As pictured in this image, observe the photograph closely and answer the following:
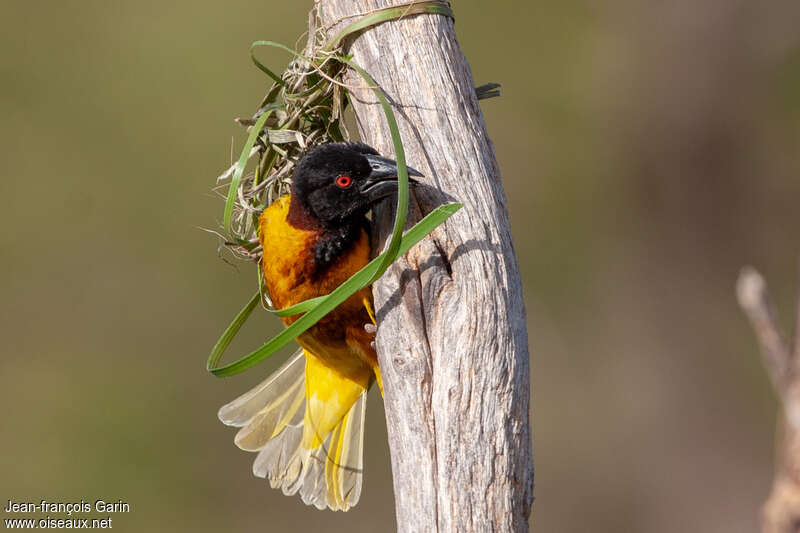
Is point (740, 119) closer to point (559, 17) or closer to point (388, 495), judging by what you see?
point (559, 17)

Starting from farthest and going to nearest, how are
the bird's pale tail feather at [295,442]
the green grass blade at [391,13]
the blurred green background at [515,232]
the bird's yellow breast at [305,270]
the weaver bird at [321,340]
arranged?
the blurred green background at [515,232] → the bird's pale tail feather at [295,442] → the bird's yellow breast at [305,270] → the weaver bird at [321,340] → the green grass blade at [391,13]

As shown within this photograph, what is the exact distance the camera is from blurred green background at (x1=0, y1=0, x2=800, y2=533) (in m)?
6.05

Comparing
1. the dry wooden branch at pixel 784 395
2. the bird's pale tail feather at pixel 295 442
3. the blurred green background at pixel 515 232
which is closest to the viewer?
the dry wooden branch at pixel 784 395

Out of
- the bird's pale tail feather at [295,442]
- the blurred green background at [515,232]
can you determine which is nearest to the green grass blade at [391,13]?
the bird's pale tail feather at [295,442]

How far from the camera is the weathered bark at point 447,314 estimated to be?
1926 millimetres

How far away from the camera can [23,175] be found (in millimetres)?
6133

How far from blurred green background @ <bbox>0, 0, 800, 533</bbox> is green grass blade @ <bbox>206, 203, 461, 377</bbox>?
3708mm

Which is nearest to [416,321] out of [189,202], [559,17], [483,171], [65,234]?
[483,171]

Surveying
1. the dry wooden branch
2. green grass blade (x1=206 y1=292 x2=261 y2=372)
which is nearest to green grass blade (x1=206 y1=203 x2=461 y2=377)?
green grass blade (x1=206 y1=292 x2=261 y2=372)

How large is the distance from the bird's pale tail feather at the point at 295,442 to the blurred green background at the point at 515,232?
2.52 meters

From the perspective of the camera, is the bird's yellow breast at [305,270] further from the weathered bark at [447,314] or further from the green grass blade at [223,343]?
the weathered bark at [447,314]

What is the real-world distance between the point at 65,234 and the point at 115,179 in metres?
0.53

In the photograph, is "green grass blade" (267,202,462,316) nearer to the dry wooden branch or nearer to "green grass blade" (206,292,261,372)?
"green grass blade" (206,292,261,372)

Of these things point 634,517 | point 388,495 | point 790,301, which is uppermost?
point 790,301
